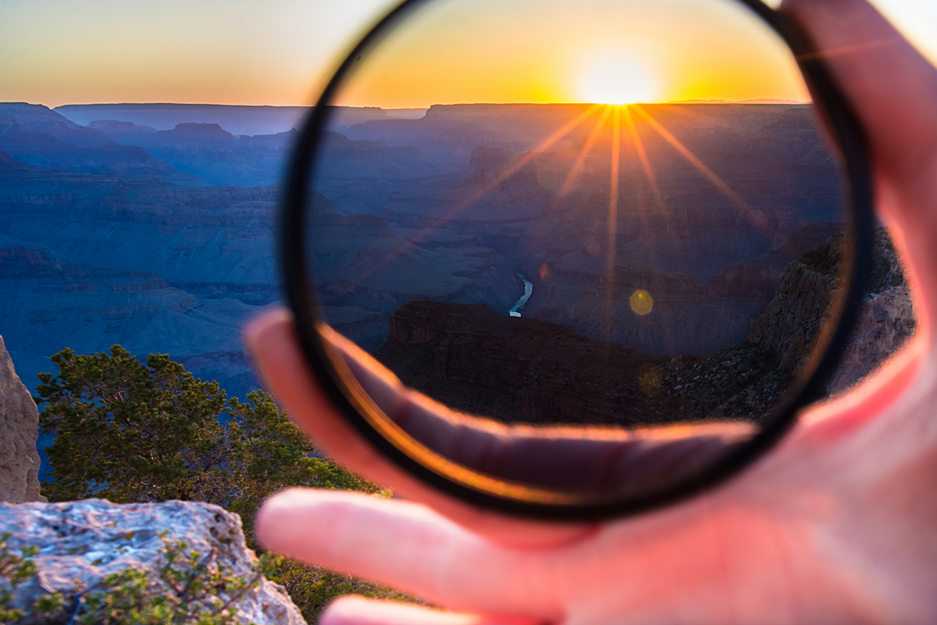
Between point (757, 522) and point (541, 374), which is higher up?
point (541, 374)

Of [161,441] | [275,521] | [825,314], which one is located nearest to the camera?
[275,521]

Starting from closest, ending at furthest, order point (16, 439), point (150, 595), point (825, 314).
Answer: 1. point (150, 595)
2. point (825, 314)
3. point (16, 439)

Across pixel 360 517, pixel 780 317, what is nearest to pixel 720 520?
pixel 360 517

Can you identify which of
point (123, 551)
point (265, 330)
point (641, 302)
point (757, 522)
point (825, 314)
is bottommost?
point (757, 522)

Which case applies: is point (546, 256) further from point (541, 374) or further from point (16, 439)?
point (16, 439)

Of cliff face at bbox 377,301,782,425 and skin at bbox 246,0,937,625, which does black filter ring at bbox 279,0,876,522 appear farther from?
cliff face at bbox 377,301,782,425

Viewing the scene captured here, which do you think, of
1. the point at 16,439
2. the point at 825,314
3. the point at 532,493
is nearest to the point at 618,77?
the point at 532,493

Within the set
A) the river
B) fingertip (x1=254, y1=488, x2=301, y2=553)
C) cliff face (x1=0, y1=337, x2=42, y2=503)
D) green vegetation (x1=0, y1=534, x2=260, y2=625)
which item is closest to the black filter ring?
fingertip (x1=254, y1=488, x2=301, y2=553)
